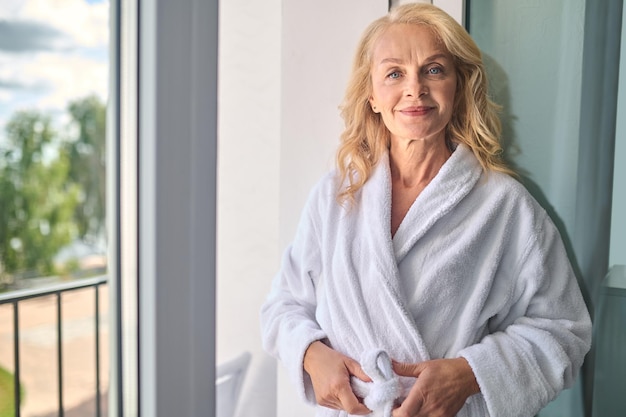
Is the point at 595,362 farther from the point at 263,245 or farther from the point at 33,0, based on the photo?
the point at 33,0

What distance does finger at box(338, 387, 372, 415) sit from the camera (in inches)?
35.0

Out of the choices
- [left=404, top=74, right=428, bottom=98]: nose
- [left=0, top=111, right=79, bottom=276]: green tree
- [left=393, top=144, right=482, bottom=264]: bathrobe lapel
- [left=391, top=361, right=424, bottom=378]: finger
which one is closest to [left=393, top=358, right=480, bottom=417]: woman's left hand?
[left=391, top=361, right=424, bottom=378]: finger

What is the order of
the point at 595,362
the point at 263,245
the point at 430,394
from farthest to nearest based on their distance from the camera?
the point at 263,245 → the point at 595,362 → the point at 430,394

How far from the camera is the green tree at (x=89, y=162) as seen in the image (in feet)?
2.22

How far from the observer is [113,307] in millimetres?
763

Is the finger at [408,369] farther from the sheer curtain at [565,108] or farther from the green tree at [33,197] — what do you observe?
the green tree at [33,197]

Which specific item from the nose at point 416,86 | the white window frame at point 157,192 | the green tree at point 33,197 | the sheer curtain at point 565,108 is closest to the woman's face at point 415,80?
the nose at point 416,86

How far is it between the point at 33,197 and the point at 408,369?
1.96 ft

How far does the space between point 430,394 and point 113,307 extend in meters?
0.50

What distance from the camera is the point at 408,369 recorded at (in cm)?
86

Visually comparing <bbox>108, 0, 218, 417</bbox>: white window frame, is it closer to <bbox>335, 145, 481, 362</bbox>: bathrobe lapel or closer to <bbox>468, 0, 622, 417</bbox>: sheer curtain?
<bbox>335, 145, 481, 362</bbox>: bathrobe lapel

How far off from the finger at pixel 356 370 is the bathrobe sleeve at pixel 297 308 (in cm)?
8

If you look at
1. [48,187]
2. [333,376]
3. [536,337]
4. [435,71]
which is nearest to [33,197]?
[48,187]

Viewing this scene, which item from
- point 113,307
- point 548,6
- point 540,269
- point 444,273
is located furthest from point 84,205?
point 548,6
